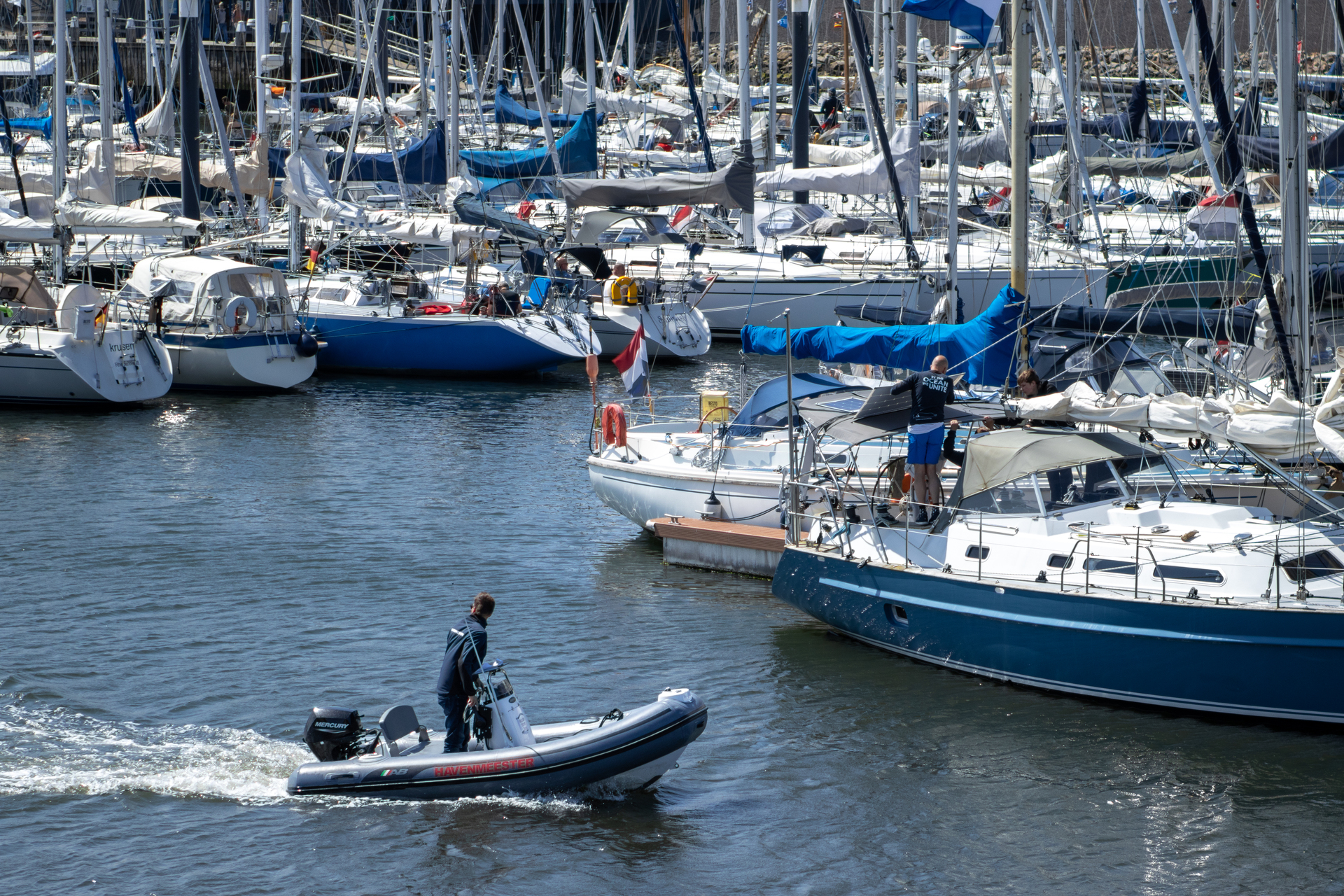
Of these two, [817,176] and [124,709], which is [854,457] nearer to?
[124,709]

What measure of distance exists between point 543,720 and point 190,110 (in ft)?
98.3

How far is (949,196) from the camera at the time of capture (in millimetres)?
25094

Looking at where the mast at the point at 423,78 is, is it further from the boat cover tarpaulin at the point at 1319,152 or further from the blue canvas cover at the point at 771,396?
the blue canvas cover at the point at 771,396

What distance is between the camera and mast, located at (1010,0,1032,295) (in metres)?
19.1

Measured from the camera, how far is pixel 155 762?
12.6 meters

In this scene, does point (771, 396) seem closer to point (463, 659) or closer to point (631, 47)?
point (463, 659)

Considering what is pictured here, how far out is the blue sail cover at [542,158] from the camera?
38.9 m

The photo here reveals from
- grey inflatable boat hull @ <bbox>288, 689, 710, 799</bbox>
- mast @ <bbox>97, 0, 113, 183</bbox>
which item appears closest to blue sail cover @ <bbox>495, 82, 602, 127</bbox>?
mast @ <bbox>97, 0, 113, 183</bbox>

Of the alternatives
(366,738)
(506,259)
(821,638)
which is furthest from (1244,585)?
(506,259)

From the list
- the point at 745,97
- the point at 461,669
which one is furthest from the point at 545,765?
the point at 745,97

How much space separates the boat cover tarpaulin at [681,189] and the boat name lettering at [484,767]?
23640mm

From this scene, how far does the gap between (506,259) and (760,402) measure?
2113 cm

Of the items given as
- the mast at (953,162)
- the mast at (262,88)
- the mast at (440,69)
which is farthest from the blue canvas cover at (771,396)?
the mast at (262,88)

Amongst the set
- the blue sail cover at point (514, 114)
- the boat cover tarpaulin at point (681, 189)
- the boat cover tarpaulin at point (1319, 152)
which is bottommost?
the boat cover tarpaulin at point (681, 189)
